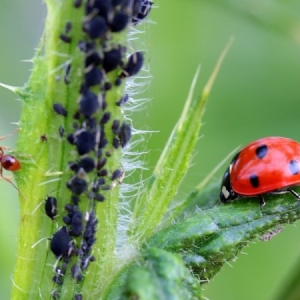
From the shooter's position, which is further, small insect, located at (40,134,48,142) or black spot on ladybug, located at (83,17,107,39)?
small insect, located at (40,134,48,142)

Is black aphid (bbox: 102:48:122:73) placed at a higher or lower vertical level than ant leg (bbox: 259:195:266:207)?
higher

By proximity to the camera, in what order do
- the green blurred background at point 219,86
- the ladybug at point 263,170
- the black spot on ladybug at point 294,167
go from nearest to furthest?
1. the ladybug at point 263,170
2. the black spot on ladybug at point 294,167
3. the green blurred background at point 219,86

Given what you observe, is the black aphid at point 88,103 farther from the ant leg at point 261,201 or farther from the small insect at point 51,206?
the ant leg at point 261,201

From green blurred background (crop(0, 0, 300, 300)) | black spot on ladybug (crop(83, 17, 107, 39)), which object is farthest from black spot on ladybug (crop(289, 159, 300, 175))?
green blurred background (crop(0, 0, 300, 300))

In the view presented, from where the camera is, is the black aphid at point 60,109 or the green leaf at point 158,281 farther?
the black aphid at point 60,109

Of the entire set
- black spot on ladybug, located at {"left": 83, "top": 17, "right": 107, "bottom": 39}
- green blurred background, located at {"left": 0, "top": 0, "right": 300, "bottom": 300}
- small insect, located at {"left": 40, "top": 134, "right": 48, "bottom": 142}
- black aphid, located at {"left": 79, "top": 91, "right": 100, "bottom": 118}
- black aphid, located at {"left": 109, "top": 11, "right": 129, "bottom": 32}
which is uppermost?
black aphid, located at {"left": 109, "top": 11, "right": 129, "bottom": 32}

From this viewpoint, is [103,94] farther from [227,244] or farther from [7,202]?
[7,202]

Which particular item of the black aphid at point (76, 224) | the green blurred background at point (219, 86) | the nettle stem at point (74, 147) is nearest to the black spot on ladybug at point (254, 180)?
the nettle stem at point (74, 147)

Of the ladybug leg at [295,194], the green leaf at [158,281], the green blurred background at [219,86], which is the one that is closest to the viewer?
the green leaf at [158,281]

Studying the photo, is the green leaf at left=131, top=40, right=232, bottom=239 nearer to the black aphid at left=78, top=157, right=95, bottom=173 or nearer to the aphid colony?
the aphid colony
